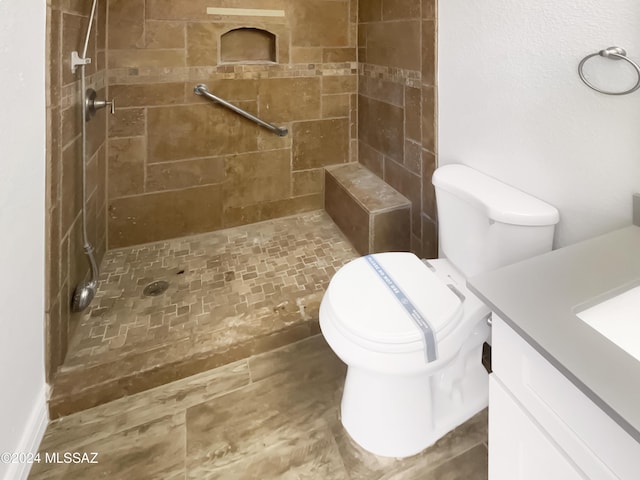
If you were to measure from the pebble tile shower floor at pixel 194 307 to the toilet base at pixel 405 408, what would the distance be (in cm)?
53

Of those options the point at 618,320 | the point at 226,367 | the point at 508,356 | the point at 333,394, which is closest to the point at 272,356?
the point at 226,367

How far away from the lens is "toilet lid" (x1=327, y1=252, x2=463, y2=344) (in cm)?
106

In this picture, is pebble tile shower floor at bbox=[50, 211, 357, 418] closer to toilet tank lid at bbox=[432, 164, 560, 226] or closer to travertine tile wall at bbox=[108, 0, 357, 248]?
travertine tile wall at bbox=[108, 0, 357, 248]

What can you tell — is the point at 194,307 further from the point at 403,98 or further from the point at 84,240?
the point at 403,98

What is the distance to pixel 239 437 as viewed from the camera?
1.31 m

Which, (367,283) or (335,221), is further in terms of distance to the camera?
(335,221)

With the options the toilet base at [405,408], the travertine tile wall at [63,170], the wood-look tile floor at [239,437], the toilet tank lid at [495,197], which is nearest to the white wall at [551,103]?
the toilet tank lid at [495,197]

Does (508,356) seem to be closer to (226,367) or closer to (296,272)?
(226,367)

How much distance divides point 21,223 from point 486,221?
1448mm

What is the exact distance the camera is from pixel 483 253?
4.24 feet

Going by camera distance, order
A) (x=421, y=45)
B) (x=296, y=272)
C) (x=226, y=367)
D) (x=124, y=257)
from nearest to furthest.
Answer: (x=226, y=367), (x=421, y=45), (x=296, y=272), (x=124, y=257)

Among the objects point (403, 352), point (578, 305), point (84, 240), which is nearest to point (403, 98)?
point (403, 352)

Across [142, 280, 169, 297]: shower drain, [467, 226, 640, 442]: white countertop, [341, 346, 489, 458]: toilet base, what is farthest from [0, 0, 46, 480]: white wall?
[467, 226, 640, 442]: white countertop

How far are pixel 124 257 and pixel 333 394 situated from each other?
5.05 ft
